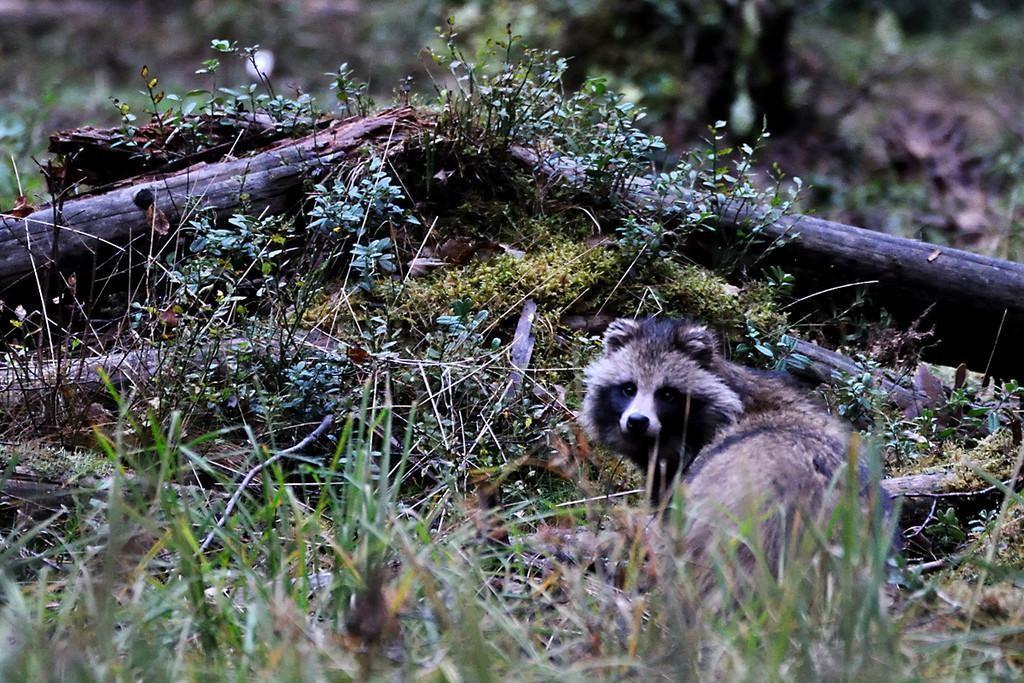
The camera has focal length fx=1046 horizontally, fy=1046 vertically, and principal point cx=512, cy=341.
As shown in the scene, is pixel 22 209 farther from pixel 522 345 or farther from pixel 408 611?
pixel 408 611

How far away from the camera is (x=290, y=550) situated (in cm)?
333

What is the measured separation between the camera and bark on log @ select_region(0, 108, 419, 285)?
4.80 metres

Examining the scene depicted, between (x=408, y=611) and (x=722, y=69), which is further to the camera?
(x=722, y=69)

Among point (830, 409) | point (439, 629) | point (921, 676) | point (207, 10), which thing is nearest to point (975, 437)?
point (830, 409)

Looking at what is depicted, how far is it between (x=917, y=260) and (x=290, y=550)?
3496mm

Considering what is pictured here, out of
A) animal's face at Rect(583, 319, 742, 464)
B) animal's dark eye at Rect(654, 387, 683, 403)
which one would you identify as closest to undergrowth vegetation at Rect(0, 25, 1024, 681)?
animal's face at Rect(583, 319, 742, 464)

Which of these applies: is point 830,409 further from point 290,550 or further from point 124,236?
point 124,236

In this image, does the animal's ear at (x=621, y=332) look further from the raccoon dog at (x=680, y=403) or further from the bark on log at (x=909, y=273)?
the bark on log at (x=909, y=273)

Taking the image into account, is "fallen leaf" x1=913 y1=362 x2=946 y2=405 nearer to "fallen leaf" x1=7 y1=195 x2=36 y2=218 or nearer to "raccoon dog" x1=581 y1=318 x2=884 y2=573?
"raccoon dog" x1=581 y1=318 x2=884 y2=573

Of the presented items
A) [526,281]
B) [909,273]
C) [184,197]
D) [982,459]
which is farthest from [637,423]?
[184,197]

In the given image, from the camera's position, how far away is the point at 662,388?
177 inches

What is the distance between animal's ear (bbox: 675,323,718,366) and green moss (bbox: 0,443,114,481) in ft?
7.78

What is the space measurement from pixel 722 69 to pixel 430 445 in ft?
21.3

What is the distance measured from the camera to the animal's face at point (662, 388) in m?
4.42
